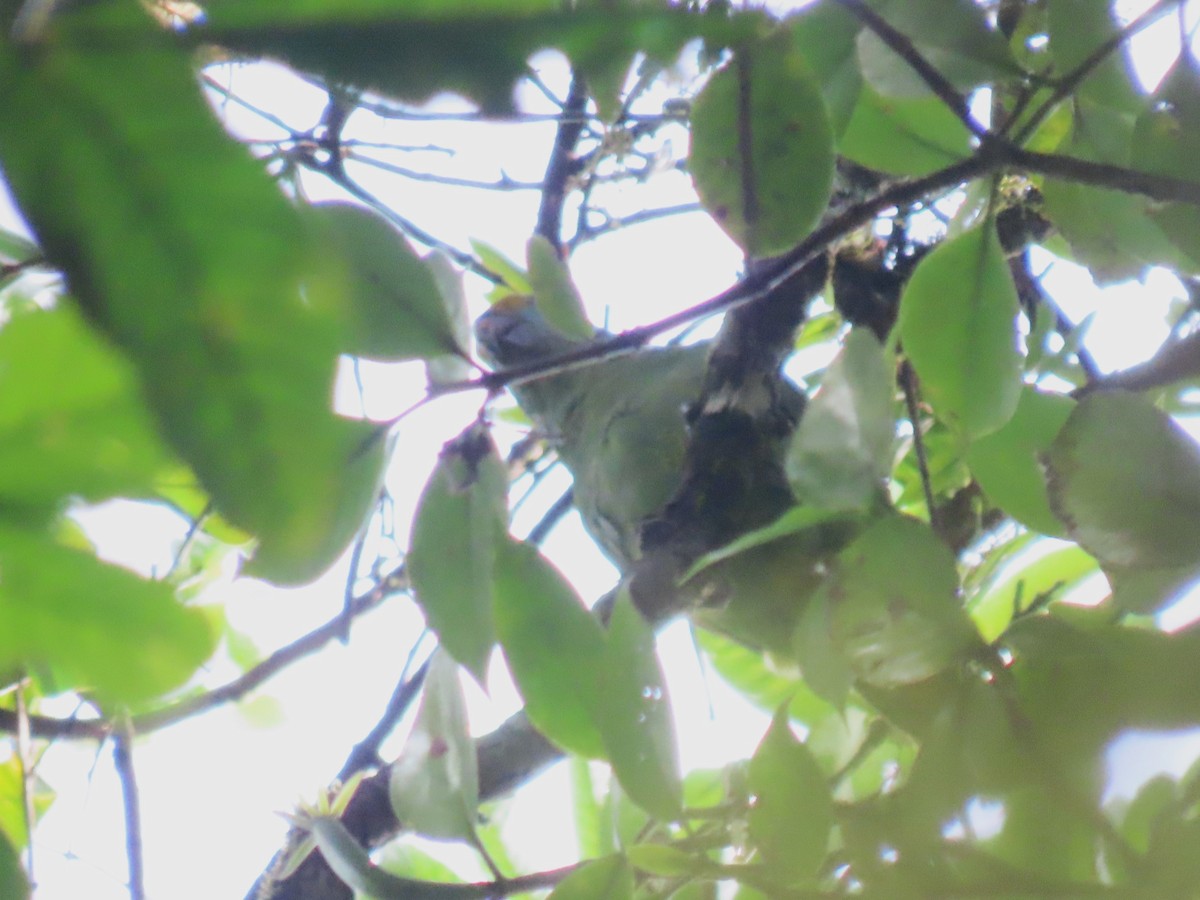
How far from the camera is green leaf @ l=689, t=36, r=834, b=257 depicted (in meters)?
0.34

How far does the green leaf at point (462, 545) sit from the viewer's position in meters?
0.39

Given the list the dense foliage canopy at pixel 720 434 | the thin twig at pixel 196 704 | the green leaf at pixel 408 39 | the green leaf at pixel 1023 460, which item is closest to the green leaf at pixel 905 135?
the dense foliage canopy at pixel 720 434

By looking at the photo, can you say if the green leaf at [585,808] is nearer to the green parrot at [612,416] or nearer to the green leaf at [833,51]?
the green parrot at [612,416]

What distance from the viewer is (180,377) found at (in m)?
0.11

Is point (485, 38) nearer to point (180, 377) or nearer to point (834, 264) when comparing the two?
point (180, 377)

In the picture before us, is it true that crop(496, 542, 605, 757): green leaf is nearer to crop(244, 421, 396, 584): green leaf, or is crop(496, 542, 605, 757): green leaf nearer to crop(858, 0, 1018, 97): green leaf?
crop(244, 421, 396, 584): green leaf

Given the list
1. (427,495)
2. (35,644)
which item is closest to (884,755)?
(427,495)

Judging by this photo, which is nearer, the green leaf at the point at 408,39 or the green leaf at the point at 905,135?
the green leaf at the point at 408,39

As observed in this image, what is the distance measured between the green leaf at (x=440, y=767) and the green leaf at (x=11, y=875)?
233 millimetres

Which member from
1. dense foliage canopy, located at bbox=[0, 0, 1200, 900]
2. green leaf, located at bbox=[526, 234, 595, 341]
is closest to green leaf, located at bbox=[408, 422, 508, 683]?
dense foliage canopy, located at bbox=[0, 0, 1200, 900]

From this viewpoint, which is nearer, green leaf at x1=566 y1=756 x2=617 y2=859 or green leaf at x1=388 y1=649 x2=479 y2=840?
green leaf at x1=388 y1=649 x2=479 y2=840

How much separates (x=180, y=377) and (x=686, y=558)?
42 centimetres

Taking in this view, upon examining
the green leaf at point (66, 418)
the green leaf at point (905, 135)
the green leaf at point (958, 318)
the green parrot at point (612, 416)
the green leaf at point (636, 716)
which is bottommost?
the green leaf at point (66, 418)


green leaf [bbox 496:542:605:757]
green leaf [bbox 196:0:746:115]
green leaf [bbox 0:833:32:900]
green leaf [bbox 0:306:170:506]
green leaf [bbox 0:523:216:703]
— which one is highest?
green leaf [bbox 496:542:605:757]
